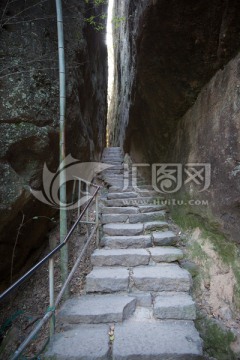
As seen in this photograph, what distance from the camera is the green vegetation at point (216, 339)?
236cm

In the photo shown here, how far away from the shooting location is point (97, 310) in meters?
2.51

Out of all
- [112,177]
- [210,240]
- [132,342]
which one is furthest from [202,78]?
[112,177]

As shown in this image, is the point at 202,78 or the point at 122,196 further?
the point at 122,196

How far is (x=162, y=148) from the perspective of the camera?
5.42 m

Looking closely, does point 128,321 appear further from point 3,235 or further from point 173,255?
point 3,235

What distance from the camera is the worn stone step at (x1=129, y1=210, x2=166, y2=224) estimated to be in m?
4.41

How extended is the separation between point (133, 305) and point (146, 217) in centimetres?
197

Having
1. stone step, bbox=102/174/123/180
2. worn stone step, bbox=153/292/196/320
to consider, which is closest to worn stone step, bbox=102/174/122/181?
stone step, bbox=102/174/123/180

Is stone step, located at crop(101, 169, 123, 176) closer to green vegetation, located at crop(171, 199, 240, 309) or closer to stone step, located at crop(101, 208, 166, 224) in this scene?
stone step, located at crop(101, 208, 166, 224)

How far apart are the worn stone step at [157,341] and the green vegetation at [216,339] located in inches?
9.4

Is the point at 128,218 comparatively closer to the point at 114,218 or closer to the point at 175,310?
the point at 114,218

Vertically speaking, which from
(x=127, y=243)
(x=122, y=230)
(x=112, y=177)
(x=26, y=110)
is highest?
(x=26, y=110)

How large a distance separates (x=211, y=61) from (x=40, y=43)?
2623 millimetres

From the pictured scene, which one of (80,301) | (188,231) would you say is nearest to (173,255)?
(188,231)
